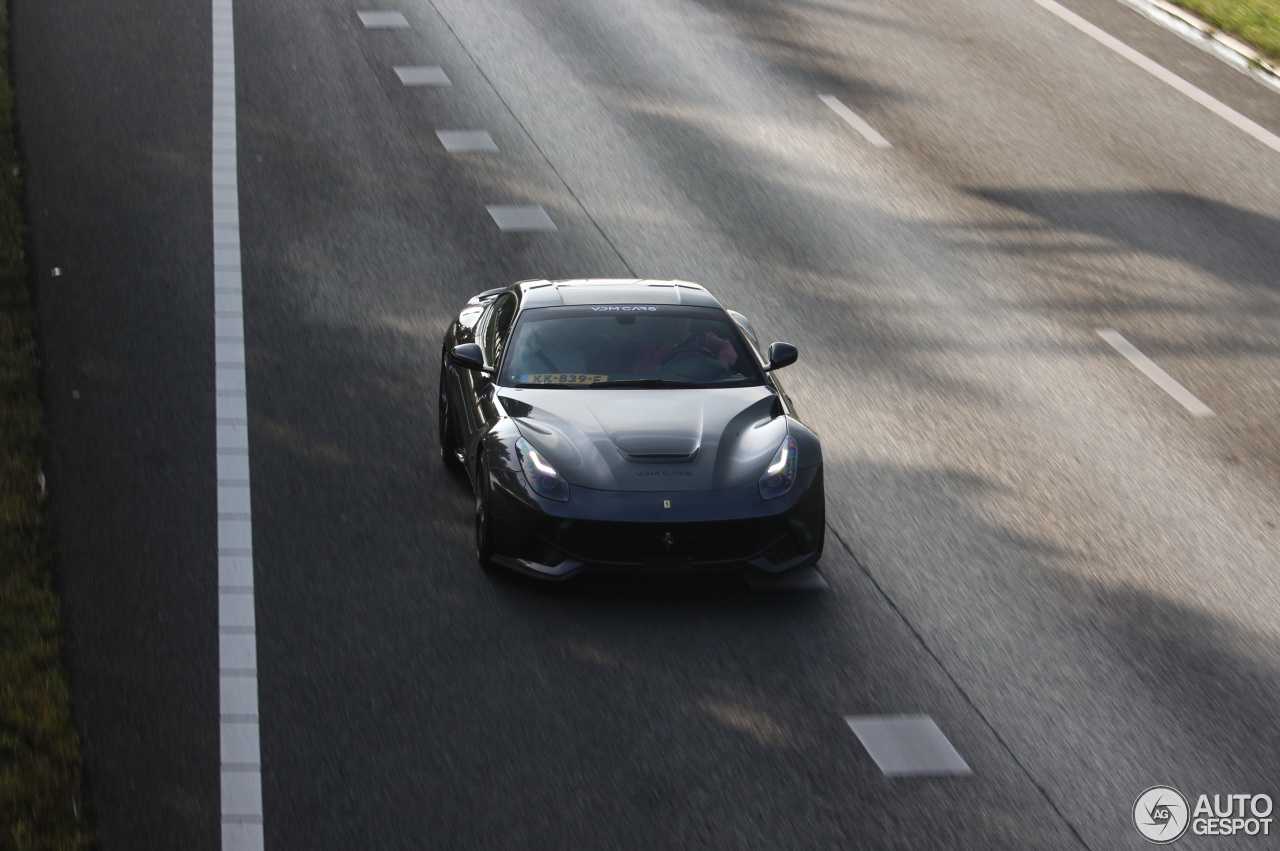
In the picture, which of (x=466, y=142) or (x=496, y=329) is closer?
(x=496, y=329)

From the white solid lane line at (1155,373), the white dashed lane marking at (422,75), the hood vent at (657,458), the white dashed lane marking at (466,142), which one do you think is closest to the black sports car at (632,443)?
the hood vent at (657,458)

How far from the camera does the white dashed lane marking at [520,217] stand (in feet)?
48.1

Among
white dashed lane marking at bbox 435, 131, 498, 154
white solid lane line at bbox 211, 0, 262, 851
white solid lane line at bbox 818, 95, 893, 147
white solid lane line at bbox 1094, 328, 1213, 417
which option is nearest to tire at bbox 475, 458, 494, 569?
white solid lane line at bbox 211, 0, 262, 851

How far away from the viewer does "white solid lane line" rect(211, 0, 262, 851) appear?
6.53 metres

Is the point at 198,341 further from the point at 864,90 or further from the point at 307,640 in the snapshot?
the point at 864,90

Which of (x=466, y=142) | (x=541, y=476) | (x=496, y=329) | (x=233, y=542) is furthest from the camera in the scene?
(x=466, y=142)

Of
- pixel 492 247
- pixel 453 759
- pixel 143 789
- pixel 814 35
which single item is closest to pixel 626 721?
pixel 453 759

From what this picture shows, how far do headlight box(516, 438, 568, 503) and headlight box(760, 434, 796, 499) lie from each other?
3.43ft

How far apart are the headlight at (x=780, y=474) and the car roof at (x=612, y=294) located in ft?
5.39

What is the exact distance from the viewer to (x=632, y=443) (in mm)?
8391

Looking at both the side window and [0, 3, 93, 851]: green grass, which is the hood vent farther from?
[0, 3, 93, 851]: green grass

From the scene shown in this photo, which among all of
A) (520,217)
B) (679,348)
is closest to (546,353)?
(679,348)

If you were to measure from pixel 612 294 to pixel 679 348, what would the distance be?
0.75m

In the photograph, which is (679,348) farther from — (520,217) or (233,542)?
(520,217)
